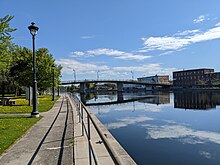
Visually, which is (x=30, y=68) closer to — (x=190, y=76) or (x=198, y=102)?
(x=198, y=102)

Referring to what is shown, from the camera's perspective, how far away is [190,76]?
159m

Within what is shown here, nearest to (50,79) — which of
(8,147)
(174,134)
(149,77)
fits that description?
(174,134)

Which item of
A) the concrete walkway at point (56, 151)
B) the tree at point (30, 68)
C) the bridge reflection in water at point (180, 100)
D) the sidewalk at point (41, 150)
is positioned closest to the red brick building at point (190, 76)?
the bridge reflection in water at point (180, 100)

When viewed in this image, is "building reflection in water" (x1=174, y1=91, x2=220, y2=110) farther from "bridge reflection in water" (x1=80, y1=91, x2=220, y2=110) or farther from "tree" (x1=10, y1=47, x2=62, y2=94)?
"tree" (x1=10, y1=47, x2=62, y2=94)

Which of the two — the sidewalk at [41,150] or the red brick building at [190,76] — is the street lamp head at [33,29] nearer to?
the sidewalk at [41,150]

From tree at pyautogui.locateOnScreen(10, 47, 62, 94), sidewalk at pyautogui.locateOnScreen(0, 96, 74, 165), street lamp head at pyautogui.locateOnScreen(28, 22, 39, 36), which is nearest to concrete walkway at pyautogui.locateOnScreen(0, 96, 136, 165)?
sidewalk at pyautogui.locateOnScreen(0, 96, 74, 165)

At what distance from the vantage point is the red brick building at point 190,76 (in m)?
152

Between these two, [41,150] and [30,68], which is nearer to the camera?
[41,150]

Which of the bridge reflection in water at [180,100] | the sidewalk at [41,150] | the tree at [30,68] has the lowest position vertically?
the bridge reflection in water at [180,100]

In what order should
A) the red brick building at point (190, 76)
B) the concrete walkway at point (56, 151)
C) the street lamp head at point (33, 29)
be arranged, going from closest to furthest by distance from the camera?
the concrete walkway at point (56, 151), the street lamp head at point (33, 29), the red brick building at point (190, 76)

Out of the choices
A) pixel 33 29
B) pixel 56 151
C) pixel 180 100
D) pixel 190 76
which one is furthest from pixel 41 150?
pixel 190 76

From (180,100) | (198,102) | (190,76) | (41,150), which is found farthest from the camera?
(190,76)

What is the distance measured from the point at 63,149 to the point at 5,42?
13.7 metres

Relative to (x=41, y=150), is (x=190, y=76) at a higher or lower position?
higher
